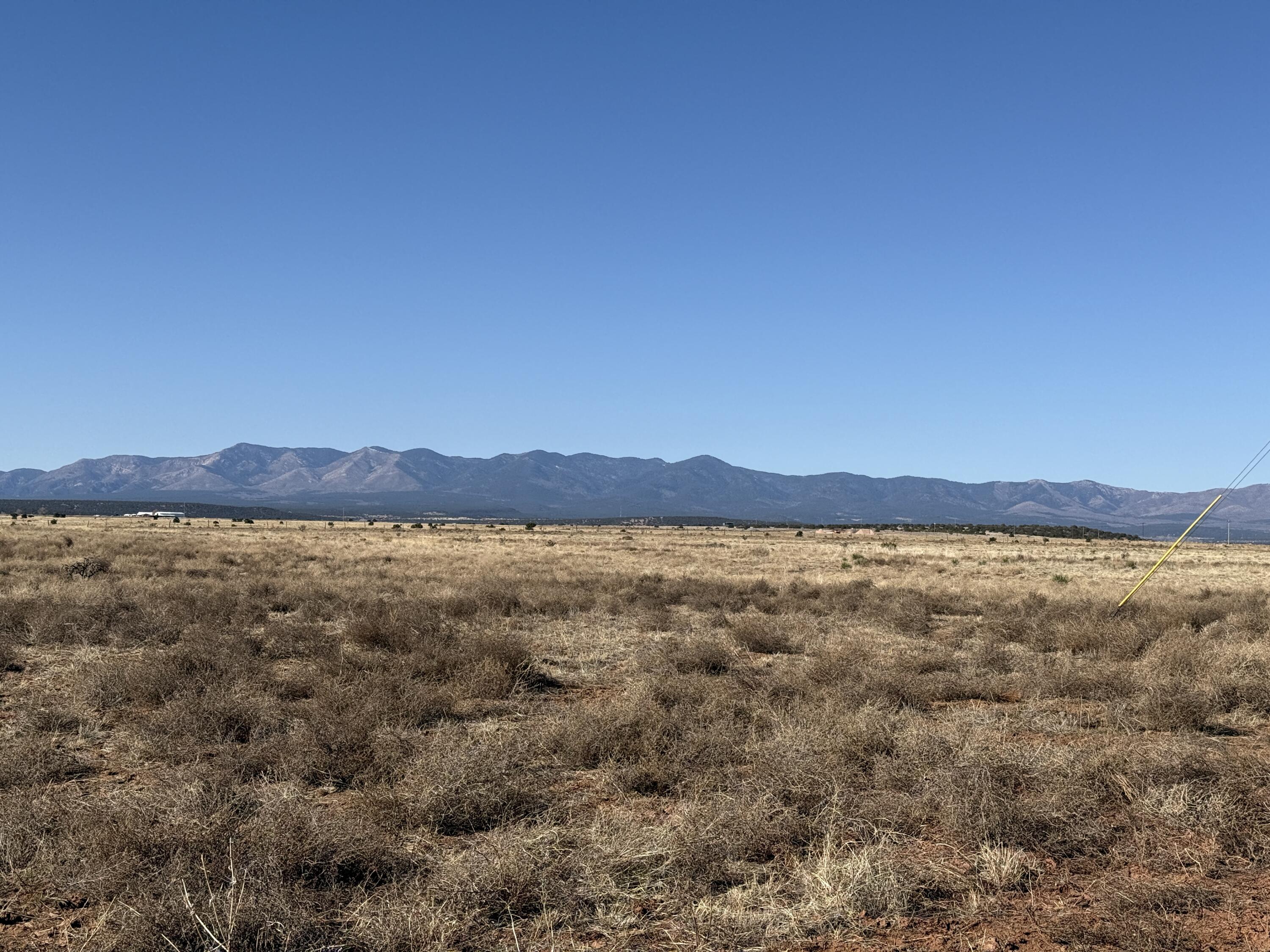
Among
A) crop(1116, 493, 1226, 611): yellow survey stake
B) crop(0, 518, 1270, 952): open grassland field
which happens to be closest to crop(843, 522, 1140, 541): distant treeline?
crop(1116, 493, 1226, 611): yellow survey stake

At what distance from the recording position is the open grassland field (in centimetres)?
521

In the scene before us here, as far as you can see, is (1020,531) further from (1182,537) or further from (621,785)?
(621,785)

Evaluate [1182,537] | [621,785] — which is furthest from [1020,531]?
[621,785]

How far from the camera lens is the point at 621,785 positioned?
303 inches

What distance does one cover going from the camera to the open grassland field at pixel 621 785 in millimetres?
5215

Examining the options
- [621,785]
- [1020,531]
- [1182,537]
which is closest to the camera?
[621,785]

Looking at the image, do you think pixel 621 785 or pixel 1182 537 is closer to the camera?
A: pixel 621 785

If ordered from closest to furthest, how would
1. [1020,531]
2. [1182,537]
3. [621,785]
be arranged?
[621,785], [1182,537], [1020,531]

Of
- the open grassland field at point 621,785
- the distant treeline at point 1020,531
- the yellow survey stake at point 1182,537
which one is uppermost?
the yellow survey stake at point 1182,537

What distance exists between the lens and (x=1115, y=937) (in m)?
4.98

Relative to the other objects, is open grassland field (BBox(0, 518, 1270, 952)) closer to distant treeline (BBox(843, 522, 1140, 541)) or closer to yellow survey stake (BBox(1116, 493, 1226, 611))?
yellow survey stake (BBox(1116, 493, 1226, 611))

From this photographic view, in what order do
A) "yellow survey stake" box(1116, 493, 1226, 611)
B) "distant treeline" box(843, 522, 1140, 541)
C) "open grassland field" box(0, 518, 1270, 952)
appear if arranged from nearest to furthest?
"open grassland field" box(0, 518, 1270, 952)
"yellow survey stake" box(1116, 493, 1226, 611)
"distant treeline" box(843, 522, 1140, 541)

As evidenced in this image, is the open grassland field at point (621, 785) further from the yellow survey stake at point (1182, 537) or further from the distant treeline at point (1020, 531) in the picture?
the distant treeline at point (1020, 531)

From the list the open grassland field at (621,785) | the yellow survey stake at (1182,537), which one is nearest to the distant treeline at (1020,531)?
the yellow survey stake at (1182,537)
